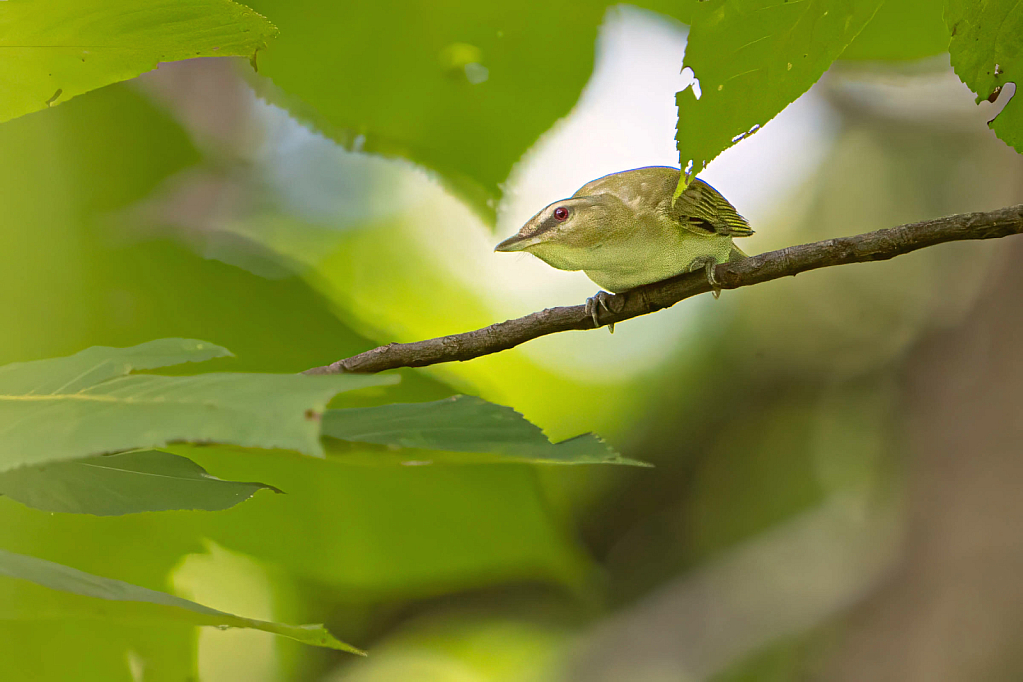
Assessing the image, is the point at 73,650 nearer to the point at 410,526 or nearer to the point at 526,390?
the point at 410,526

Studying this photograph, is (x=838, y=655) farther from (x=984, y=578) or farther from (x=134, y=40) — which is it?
(x=134, y=40)

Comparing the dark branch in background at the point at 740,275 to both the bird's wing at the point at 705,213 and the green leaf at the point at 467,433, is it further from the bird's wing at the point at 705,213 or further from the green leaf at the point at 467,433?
the bird's wing at the point at 705,213

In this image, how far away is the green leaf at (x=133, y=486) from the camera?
0.72 feet

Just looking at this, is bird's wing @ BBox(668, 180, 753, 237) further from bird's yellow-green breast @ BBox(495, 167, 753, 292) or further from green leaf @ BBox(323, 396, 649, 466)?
green leaf @ BBox(323, 396, 649, 466)

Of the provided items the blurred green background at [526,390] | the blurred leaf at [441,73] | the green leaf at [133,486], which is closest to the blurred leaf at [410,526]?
the blurred green background at [526,390]

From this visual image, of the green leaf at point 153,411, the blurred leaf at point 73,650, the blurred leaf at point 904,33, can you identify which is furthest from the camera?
the blurred leaf at point 904,33

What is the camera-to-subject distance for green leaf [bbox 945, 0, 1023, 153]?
0.28m

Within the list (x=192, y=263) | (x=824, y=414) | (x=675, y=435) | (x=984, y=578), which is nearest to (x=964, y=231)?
(x=192, y=263)

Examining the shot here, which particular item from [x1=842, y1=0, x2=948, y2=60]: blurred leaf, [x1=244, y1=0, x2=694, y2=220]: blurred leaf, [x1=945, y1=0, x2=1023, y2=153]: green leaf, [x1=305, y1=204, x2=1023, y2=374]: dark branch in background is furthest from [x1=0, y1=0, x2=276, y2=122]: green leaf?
[x1=842, y1=0, x2=948, y2=60]: blurred leaf

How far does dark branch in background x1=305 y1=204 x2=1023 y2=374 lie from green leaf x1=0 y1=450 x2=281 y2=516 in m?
0.07

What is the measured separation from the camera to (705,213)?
0.63m

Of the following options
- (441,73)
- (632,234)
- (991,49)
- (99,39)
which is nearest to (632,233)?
(632,234)

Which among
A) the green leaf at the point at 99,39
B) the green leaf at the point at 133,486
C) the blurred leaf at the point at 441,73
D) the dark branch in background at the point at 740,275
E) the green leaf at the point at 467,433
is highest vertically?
the blurred leaf at the point at 441,73

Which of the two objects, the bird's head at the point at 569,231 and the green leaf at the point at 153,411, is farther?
the bird's head at the point at 569,231
